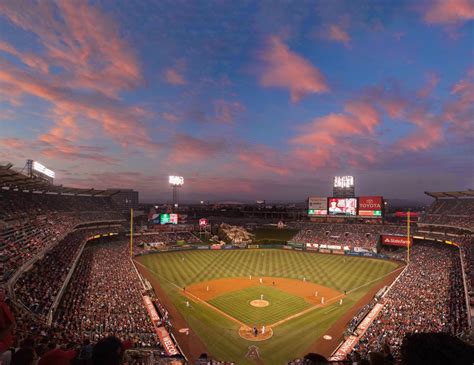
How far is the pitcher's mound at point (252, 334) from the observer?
80.8 ft

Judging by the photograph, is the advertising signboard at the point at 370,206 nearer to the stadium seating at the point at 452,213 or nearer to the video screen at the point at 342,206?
the video screen at the point at 342,206

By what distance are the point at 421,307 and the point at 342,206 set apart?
4274 centimetres

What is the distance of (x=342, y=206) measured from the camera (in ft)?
228

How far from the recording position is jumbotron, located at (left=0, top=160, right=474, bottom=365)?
427 inches

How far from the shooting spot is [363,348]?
69.5 ft

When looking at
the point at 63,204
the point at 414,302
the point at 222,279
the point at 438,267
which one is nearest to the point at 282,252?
the point at 222,279

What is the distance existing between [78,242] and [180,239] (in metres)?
28.3

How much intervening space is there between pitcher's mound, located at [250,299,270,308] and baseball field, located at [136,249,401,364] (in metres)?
0.12

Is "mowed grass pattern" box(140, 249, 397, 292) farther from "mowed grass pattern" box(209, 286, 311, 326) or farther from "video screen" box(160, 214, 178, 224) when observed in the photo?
"video screen" box(160, 214, 178, 224)

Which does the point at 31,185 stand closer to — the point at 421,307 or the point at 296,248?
the point at 421,307

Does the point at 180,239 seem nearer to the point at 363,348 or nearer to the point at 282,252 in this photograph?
the point at 282,252

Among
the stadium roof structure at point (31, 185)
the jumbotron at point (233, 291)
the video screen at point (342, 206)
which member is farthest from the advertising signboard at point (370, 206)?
the stadium roof structure at point (31, 185)

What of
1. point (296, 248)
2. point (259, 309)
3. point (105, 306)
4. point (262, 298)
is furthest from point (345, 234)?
point (105, 306)

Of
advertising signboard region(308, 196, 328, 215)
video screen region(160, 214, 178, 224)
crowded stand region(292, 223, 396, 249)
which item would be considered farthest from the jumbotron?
video screen region(160, 214, 178, 224)
